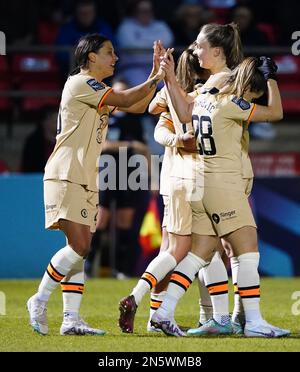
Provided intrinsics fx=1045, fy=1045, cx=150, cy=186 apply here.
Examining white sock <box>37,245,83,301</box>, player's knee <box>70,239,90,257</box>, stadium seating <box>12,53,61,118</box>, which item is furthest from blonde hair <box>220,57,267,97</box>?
stadium seating <box>12,53,61,118</box>

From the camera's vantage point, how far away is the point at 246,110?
698 centimetres

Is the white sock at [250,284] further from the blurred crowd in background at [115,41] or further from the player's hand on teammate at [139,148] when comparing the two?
the player's hand on teammate at [139,148]

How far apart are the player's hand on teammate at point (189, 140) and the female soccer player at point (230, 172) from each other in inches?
2.4

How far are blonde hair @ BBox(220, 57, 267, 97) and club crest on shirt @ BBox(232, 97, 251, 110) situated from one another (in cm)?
7

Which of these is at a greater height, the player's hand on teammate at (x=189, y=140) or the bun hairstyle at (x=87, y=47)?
the bun hairstyle at (x=87, y=47)

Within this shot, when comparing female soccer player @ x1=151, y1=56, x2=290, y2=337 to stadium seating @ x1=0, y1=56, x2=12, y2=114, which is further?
stadium seating @ x1=0, y1=56, x2=12, y2=114

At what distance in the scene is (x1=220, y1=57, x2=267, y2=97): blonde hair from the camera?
7031 mm

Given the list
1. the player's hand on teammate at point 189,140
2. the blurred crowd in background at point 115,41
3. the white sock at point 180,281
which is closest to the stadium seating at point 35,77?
the blurred crowd in background at point 115,41

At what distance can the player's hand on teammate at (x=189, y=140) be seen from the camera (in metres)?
7.18

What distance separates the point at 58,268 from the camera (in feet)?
24.0

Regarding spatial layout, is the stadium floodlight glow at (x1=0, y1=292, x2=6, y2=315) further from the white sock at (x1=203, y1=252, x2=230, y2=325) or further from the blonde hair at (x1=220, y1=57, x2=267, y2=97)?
the blonde hair at (x1=220, y1=57, x2=267, y2=97)

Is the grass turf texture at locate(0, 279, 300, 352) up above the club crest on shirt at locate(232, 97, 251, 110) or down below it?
below

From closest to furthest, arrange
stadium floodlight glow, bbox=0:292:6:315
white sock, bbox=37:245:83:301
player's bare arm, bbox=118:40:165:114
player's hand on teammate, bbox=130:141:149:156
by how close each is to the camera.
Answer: white sock, bbox=37:245:83:301 < player's bare arm, bbox=118:40:165:114 < stadium floodlight glow, bbox=0:292:6:315 < player's hand on teammate, bbox=130:141:149:156
